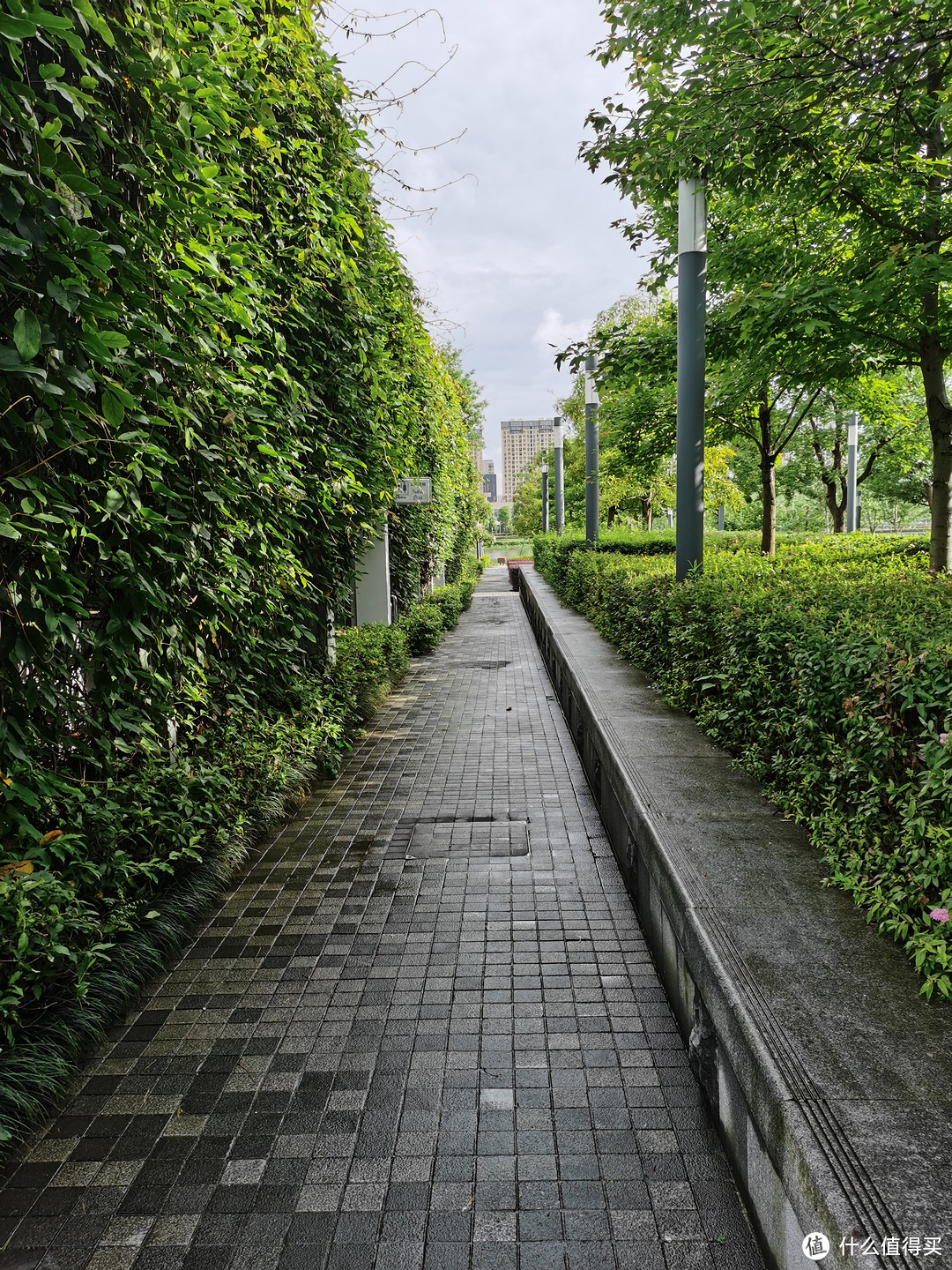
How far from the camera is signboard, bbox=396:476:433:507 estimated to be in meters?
11.1

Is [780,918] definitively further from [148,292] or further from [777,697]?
[148,292]

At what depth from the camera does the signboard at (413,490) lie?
1108cm

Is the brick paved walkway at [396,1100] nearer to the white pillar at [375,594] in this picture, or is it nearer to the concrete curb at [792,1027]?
the concrete curb at [792,1027]

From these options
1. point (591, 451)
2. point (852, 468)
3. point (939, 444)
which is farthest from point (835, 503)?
point (939, 444)

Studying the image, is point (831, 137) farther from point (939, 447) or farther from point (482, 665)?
point (482, 665)

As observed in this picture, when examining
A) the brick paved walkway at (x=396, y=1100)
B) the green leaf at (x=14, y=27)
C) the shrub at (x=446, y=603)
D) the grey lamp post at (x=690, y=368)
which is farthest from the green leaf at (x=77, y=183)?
the shrub at (x=446, y=603)

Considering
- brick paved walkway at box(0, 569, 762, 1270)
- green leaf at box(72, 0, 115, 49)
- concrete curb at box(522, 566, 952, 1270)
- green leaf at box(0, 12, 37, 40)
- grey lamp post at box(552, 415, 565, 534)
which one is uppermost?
grey lamp post at box(552, 415, 565, 534)

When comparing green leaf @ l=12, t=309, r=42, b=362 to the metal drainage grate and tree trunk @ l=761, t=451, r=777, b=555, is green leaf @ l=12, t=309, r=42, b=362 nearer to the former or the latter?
the metal drainage grate

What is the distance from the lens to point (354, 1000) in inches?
135

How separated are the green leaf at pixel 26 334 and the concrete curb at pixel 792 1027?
9.24 feet

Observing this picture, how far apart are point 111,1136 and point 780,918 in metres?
2.47

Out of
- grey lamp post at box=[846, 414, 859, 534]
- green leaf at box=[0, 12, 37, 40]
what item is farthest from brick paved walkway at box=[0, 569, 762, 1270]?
grey lamp post at box=[846, 414, 859, 534]

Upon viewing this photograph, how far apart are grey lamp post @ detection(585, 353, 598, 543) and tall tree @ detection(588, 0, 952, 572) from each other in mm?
6704

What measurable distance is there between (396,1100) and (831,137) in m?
7.68
